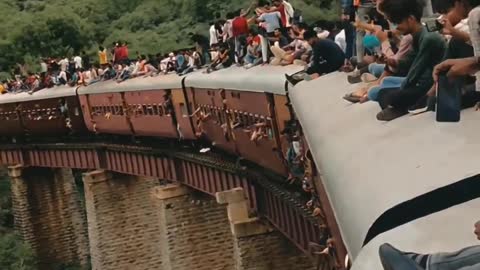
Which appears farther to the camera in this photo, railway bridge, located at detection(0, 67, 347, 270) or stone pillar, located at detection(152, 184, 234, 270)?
stone pillar, located at detection(152, 184, 234, 270)

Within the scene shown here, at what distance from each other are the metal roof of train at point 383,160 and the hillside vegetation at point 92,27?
46.8 meters

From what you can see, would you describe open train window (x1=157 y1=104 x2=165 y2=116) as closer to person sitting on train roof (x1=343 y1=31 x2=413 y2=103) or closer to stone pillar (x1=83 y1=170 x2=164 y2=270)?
stone pillar (x1=83 y1=170 x2=164 y2=270)

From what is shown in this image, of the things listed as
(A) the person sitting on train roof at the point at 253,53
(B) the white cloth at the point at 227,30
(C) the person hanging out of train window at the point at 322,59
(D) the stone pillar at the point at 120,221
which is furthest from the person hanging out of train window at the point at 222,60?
(D) the stone pillar at the point at 120,221

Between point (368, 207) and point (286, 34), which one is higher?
point (368, 207)

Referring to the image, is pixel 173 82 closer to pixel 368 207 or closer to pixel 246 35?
pixel 246 35

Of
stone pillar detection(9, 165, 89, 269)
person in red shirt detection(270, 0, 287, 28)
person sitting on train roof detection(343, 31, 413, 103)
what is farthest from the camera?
stone pillar detection(9, 165, 89, 269)

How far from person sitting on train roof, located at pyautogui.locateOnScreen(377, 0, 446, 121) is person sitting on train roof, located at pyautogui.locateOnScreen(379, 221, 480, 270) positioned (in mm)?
2782

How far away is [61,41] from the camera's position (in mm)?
59531

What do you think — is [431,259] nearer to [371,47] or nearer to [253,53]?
[371,47]

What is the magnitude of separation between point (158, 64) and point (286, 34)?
1179cm

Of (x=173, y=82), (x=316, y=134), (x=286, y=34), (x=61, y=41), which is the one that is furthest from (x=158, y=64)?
(x=61, y=41)

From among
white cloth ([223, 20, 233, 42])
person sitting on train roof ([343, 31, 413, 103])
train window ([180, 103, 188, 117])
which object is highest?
person sitting on train roof ([343, 31, 413, 103])

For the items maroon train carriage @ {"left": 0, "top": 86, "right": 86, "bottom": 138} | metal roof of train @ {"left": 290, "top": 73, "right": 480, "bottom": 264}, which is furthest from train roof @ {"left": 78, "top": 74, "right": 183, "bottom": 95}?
metal roof of train @ {"left": 290, "top": 73, "right": 480, "bottom": 264}

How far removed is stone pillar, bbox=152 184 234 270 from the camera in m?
24.0
